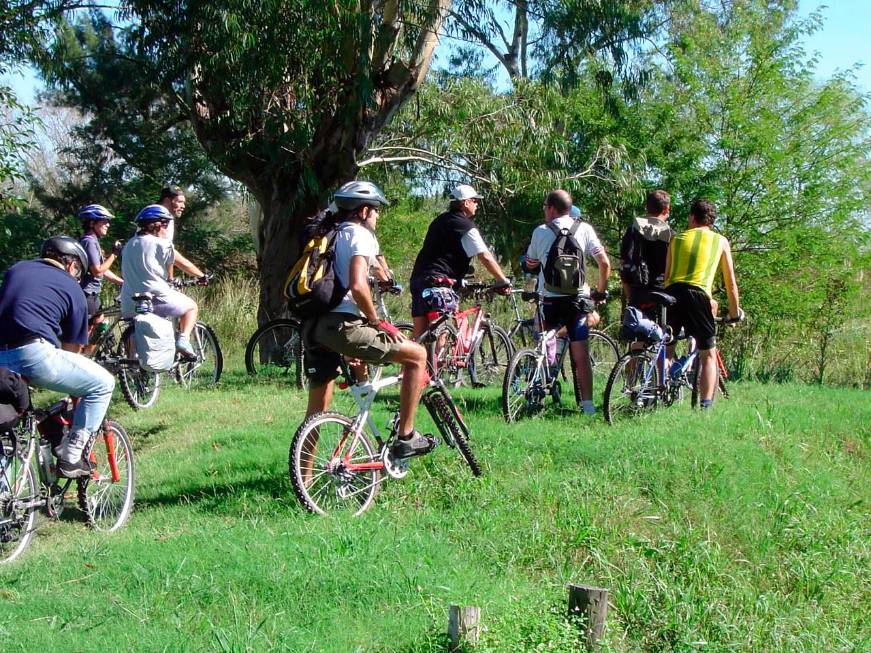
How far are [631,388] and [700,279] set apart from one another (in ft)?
3.87

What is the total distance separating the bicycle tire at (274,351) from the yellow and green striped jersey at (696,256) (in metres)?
4.65

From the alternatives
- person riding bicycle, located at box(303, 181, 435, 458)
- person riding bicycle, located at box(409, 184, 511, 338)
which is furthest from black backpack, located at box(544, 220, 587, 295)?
person riding bicycle, located at box(303, 181, 435, 458)

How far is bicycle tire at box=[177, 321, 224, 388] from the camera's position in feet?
38.5

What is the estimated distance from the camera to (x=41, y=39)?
1480 cm

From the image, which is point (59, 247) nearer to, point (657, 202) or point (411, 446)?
point (411, 446)

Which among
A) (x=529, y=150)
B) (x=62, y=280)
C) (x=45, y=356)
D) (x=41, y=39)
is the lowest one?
(x=45, y=356)

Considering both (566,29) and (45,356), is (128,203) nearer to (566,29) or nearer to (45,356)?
(566,29)

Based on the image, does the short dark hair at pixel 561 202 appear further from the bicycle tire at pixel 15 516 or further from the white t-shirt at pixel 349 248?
the bicycle tire at pixel 15 516

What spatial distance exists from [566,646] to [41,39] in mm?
12883

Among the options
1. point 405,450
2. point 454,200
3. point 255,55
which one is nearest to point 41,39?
point 255,55

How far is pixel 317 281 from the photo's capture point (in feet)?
22.1

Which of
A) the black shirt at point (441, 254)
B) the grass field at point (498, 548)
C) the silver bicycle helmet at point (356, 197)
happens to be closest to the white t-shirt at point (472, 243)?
the black shirt at point (441, 254)

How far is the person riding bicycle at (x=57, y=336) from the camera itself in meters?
6.43

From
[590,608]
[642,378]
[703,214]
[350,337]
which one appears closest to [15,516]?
[350,337]
